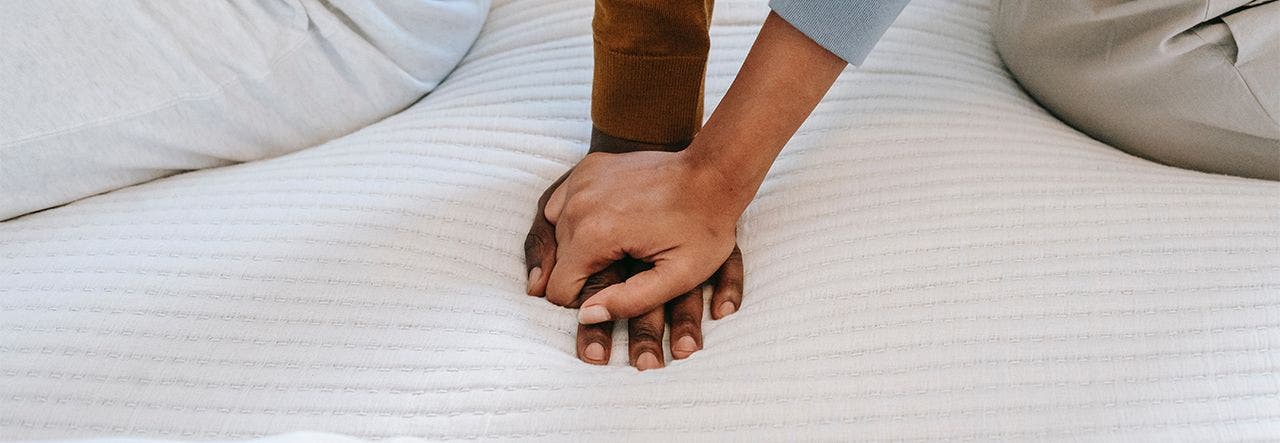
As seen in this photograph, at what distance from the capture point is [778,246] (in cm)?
74

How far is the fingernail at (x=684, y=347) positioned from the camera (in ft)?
2.21

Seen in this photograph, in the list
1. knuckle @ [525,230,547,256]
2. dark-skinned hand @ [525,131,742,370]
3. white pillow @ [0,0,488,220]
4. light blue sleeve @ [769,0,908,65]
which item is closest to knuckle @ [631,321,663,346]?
dark-skinned hand @ [525,131,742,370]

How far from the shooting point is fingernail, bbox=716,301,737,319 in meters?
0.70

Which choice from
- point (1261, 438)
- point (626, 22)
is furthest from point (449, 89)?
point (1261, 438)

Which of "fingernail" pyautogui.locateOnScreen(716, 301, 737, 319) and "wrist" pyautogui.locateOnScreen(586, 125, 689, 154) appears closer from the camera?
"fingernail" pyautogui.locateOnScreen(716, 301, 737, 319)

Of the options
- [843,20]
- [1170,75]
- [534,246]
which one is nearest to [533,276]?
[534,246]

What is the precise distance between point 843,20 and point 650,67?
0.19m

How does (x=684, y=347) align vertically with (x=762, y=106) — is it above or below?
below

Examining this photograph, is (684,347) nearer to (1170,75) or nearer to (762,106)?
(762,106)

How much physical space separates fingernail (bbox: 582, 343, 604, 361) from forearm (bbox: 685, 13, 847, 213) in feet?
0.52

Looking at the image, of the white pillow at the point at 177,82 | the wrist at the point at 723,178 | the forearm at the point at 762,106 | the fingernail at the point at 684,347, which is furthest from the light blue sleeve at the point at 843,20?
the white pillow at the point at 177,82

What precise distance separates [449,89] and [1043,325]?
2.08 feet

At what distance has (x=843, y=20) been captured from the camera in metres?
0.66

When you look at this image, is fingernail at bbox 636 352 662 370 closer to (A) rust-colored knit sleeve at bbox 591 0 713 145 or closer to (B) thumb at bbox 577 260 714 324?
(B) thumb at bbox 577 260 714 324
